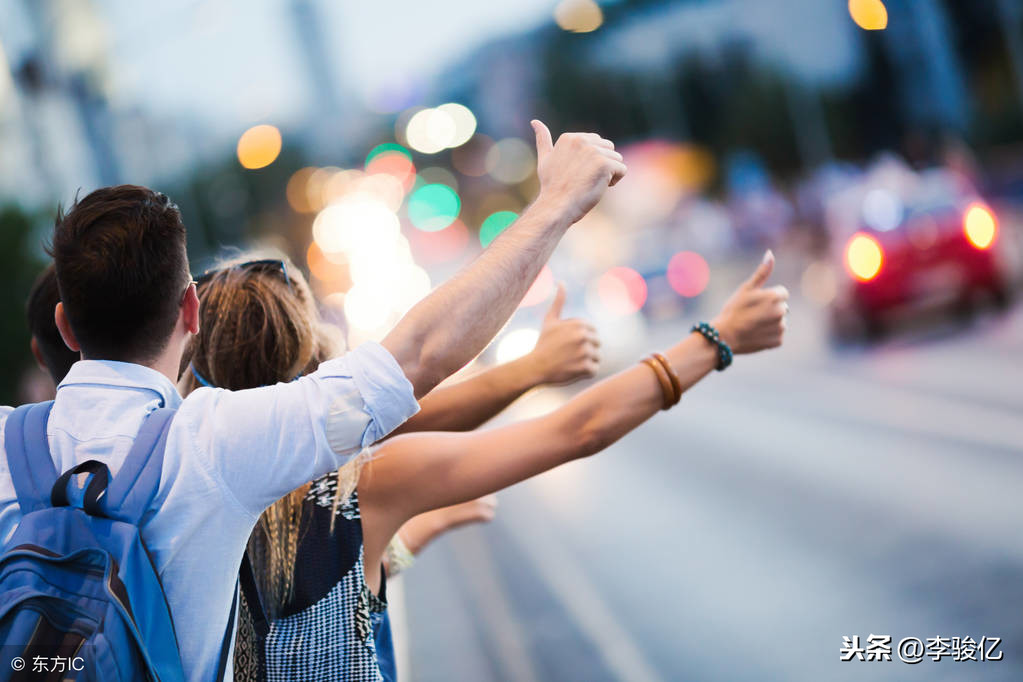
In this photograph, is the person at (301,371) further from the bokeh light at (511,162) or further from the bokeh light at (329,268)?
the bokeh light at (511,162)

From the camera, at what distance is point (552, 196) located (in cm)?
221

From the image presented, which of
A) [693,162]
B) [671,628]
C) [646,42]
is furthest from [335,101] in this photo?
[671,628]

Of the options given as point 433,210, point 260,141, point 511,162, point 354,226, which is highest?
point 511,162

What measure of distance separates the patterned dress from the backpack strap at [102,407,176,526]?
54cm

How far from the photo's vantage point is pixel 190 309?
2.07 meters

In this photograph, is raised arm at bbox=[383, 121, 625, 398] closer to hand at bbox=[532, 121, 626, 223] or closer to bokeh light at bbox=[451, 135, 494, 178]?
hand at bbox=[532, 121, 626, 223]

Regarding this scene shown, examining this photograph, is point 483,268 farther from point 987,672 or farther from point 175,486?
point 987,672

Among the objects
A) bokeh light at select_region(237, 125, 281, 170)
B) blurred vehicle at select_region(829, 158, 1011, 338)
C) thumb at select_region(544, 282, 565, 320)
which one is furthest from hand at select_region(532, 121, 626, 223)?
bokeh light at select_region(237, 125, 281, 170)

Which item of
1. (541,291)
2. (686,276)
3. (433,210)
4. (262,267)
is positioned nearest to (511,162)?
(433,210)

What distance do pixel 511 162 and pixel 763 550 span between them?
113m

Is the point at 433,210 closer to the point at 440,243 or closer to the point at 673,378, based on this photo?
the point at 440,243

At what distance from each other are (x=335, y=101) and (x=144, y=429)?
165550 mm

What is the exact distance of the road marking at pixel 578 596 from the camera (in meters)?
5.30

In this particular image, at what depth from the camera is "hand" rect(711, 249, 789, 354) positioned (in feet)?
9.04
